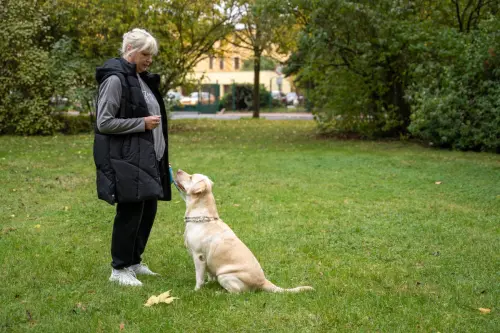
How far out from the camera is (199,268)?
4.70 m

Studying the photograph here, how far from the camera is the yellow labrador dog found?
452 cm

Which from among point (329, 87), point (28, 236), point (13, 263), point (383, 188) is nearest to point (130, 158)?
point (13, 263)

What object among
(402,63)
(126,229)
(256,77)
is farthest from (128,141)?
(256,77)

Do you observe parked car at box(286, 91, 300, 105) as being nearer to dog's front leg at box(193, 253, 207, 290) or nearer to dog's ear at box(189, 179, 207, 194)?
dog's ear at box(189, 179, 207, 194)

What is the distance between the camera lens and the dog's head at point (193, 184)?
15.5 ft

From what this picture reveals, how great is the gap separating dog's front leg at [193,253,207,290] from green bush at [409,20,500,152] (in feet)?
39.3

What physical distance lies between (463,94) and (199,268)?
12683 millimetres

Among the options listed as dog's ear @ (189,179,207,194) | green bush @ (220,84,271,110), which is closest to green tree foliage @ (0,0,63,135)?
dog's ear @ (189,179,207,194)

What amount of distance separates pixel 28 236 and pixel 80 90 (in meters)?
13.8

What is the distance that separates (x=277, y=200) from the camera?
8773 mm

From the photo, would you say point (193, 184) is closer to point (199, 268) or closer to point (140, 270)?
point (199, 268)

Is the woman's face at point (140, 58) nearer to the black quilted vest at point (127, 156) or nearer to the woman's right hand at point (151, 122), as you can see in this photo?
the black quilted vest at point (127, 156)

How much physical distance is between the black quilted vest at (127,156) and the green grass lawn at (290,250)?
32.3 inches

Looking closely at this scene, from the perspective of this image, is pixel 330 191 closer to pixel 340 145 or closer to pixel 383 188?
pixel 383 188
